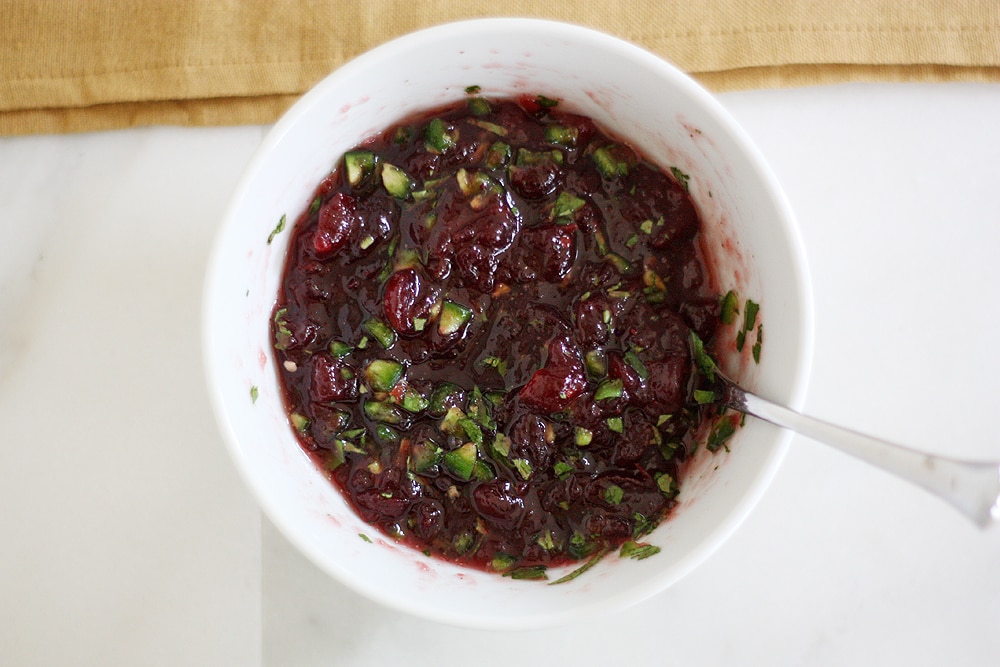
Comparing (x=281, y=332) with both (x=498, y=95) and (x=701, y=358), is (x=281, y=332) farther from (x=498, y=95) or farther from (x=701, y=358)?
(x=701, y=358)

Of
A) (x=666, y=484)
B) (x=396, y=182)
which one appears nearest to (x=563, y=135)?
(x=396, y=182)

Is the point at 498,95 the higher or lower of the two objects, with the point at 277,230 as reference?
higher

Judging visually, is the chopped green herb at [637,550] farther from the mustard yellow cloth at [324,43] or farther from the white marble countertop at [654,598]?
the mustard yellow cloth at [324,43]

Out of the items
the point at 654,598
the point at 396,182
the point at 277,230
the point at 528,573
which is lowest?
the point at 654,598

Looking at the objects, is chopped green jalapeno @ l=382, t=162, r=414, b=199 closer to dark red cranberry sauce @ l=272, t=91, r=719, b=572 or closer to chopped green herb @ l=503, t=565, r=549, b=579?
dark red cranberry sauce @ l=272, t=91, r=719, b=572

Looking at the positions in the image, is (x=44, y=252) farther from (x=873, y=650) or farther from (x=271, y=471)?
(x=873, y=650)

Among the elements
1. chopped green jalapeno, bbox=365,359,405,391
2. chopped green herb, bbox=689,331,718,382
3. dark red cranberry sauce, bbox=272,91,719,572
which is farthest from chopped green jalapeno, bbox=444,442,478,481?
chopped green herb, bbox=689,331,718,382

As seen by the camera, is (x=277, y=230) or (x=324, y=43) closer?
(x=277, y=230)

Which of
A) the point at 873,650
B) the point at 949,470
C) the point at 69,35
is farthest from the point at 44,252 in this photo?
the point at 873,650
